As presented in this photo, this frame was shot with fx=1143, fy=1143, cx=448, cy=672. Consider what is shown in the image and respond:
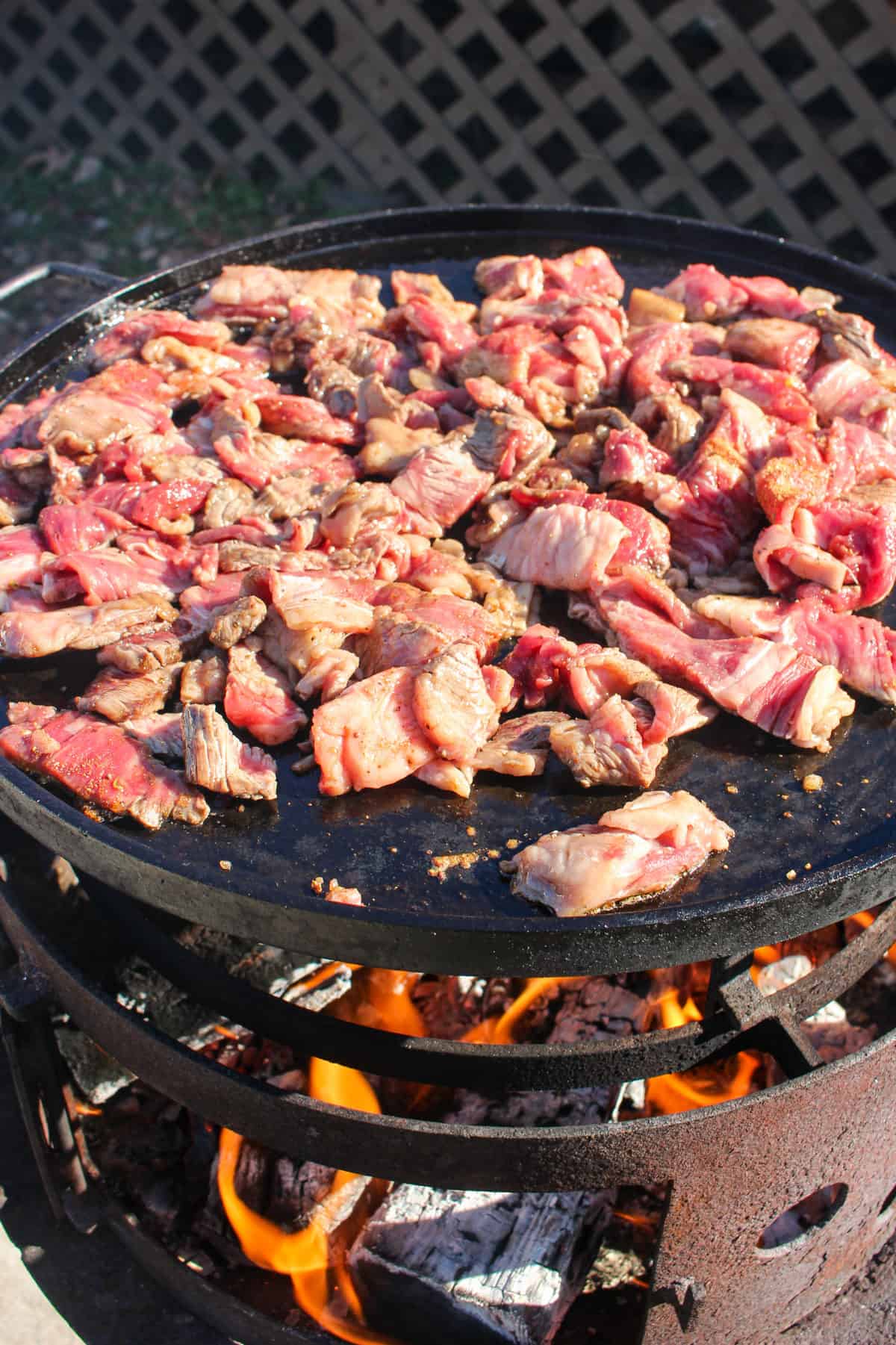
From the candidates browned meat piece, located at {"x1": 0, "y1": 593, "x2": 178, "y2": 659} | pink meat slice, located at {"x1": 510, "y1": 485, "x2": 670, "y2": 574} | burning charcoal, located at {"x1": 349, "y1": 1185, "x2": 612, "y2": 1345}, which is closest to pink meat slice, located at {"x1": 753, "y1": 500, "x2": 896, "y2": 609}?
pink meat slice, located at {"x1": 510, "y1": 485, "x2": 670, "y2": 574}

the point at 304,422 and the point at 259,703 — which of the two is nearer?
the point at 259,703

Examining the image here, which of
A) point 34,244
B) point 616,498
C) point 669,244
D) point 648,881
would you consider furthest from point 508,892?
point 34,244

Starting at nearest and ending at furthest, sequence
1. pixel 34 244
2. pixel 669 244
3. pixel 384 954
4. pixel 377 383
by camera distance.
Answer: pixel 384 954 → pixel 377 383 → pixel 669 244 → pixel 34 244

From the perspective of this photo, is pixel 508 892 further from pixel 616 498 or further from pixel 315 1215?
pixel 315 1215

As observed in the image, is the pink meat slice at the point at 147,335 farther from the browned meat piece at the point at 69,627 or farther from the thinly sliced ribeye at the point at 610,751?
the thinly sliced ribeye at the point at 610,751

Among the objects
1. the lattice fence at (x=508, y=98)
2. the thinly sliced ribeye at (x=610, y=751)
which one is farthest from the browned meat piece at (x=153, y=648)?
the lattice fence at (x=508, y=98)

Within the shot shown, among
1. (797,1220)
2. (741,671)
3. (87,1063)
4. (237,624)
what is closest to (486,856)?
(741,671)

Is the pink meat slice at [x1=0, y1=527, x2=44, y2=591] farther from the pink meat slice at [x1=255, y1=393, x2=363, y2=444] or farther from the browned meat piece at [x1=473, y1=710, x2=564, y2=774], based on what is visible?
the browned meat piece at [x1=473, y1=710, x2=564, y2=774]

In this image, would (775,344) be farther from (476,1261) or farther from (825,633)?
(476,1261)
